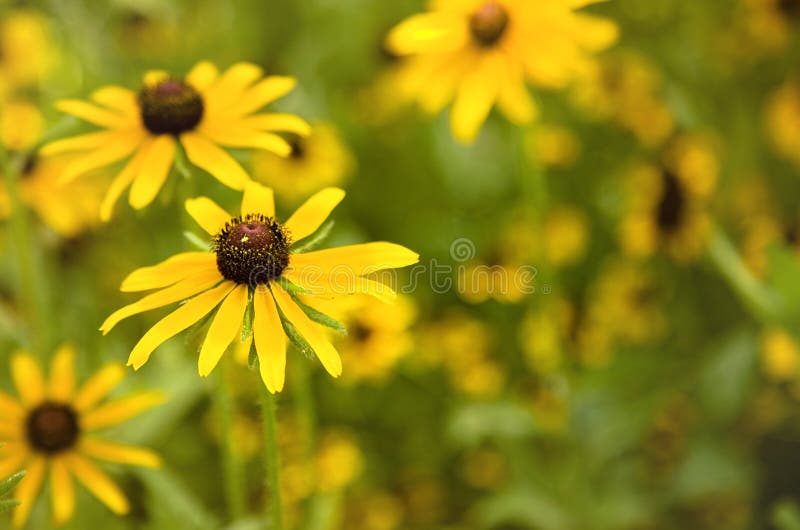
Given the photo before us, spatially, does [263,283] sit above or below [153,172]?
below

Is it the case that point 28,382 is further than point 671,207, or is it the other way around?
point 671,207

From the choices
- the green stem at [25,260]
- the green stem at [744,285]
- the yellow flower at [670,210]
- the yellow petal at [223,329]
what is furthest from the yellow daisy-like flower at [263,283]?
the yellow flower at [670,210]

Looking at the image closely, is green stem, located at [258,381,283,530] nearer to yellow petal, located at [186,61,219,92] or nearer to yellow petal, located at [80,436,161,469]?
yellow petal, located at [80,436,161,469]

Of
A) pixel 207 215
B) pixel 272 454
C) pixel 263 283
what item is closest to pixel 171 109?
pixel 207 215

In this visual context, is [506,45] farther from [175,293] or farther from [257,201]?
[175,293]

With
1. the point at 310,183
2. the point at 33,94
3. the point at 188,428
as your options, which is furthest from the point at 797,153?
the point at 33,94

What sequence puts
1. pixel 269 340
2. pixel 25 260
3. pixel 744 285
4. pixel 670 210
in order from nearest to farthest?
pixel 269 340 → pixel 25 260 → pixel 744 285 → pixel 670 210

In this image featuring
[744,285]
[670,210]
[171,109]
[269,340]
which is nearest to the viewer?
[269,340]
